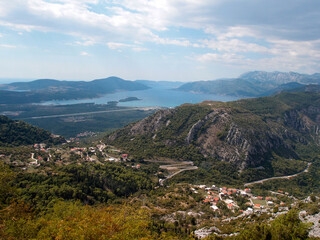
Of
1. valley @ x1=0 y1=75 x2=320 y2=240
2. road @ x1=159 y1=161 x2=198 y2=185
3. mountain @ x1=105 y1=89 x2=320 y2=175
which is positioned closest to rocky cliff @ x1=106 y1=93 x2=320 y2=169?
mountain @ x1=105 y1=89 x2=320 y2=175

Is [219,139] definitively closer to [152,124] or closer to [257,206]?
[152,124]

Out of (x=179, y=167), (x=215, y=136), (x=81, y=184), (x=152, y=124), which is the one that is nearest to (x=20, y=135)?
(x=152, y=124)

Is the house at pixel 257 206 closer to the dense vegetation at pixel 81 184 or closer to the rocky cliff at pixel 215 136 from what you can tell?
the dense vegetation at pixel 81 184

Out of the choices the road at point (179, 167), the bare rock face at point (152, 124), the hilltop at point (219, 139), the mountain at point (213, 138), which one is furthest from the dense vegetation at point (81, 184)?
the bare rock face at point (152, 124)

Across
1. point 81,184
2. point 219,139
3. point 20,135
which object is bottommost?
point 219,139

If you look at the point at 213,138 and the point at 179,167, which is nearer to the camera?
the point at 179,167

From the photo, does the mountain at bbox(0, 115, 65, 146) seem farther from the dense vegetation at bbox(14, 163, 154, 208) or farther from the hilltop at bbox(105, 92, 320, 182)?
the dense vegetation at bbox(14, 163, 154, 208)

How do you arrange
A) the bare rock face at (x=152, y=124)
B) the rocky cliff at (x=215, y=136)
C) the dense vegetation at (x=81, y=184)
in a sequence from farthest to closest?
the bare rock face at (x=152, y=124) < the rocky cliff at (x=215, y=136) < the dense vegetation at (x=81, y=184)
